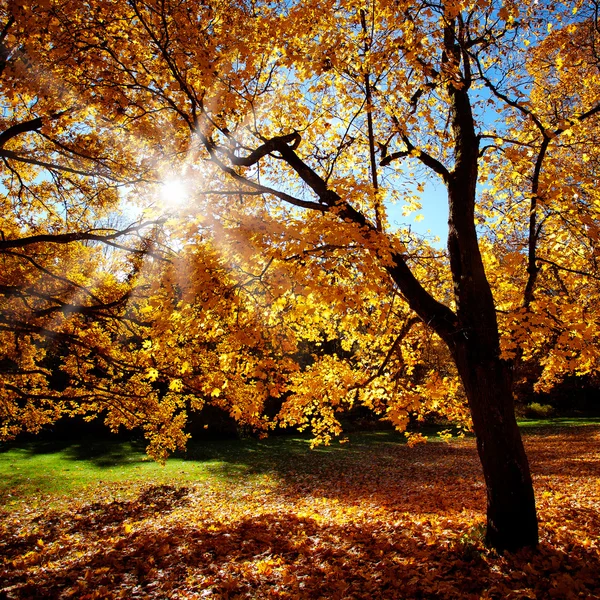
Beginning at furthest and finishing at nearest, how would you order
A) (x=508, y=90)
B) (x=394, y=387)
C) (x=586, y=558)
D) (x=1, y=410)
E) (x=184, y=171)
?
1. (x=1, y=410)
2. (x=184, y=171)
3. (x=394, y=387)
4. (x=508, y=90)
5. (x=586, y=558)

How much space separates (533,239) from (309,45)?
4.16 m

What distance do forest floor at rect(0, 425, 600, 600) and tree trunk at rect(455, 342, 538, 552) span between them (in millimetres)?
280

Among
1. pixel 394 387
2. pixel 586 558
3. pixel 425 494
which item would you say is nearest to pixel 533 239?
pixel 394 387

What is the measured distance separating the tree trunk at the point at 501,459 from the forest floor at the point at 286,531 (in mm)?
280

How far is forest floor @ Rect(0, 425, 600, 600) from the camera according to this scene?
4.52 metres

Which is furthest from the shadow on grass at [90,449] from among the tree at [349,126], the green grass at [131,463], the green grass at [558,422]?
the green grass at [558,422]

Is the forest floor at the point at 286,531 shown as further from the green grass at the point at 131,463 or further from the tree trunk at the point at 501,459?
the tree trunk at the point at 501,459

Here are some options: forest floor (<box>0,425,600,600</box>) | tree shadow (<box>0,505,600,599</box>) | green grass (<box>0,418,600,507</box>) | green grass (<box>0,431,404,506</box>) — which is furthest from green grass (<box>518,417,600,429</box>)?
tree shadow (<box>0,505,600,599</box>)

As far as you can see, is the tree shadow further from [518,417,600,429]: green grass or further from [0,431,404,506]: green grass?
[518,417,600,429]: green grass

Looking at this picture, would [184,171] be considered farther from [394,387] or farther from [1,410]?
[1,410]

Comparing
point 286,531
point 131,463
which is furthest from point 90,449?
point 286,531

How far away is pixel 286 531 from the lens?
6.95 metres

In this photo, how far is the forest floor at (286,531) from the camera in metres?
4.52

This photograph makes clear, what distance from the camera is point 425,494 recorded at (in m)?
10.4
